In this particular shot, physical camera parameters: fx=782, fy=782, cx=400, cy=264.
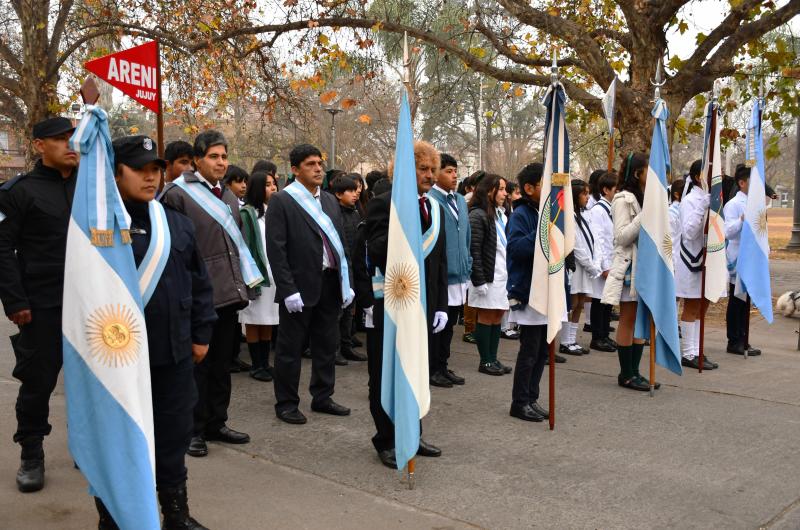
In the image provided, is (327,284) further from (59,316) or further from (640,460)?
(640,460)

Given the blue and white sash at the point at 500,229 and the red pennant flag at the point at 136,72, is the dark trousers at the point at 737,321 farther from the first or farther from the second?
the red pennant flag at the point at 136,72

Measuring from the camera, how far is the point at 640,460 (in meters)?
Result: 5.08

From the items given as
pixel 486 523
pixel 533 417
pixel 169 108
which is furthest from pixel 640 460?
pixel 169 108

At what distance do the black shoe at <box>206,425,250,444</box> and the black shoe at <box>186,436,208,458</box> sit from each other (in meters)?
0.22

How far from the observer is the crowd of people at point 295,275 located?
3.69 meters

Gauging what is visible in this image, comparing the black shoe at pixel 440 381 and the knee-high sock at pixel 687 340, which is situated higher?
the knee-high sock at pixel 687 340

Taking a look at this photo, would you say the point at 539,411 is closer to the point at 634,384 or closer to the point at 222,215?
the point at 634,384

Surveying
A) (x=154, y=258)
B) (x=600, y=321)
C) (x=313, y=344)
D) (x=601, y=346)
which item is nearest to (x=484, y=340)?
(x=601, y=346)

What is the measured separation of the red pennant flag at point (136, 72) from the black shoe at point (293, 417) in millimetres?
2985

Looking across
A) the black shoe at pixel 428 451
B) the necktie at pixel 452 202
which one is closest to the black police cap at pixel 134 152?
the black shoe at pixel 428 451

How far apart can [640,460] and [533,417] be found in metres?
1.06

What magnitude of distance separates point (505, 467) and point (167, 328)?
2.43m

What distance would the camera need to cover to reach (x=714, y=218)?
25.7 feet

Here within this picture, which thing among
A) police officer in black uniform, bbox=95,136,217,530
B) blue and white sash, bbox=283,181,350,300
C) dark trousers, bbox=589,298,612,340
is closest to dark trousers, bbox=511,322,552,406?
blue and white sash, bbox=283,181,350,300
